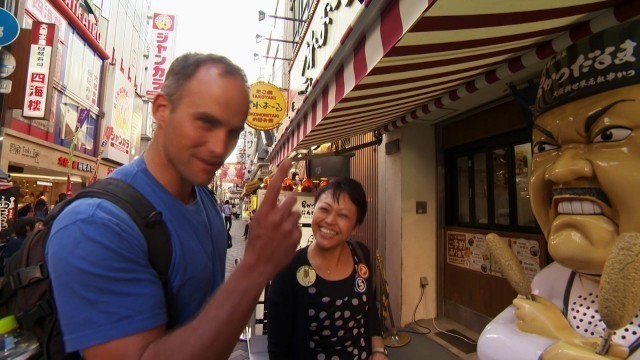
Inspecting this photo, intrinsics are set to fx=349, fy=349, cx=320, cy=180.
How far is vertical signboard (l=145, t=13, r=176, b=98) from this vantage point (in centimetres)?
2100

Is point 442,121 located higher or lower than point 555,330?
higher

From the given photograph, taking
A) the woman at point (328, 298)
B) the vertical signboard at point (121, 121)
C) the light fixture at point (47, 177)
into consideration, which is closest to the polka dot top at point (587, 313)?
the woman at point (328, 298)

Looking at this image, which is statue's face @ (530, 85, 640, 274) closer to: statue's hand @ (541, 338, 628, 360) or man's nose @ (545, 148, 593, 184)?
man's nose @ (545, 148, 593, 184)

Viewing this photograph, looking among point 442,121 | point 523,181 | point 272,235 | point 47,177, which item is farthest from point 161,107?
point 47,177

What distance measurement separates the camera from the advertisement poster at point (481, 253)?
361 cm

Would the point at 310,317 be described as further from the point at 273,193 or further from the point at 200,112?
the point at 200,112

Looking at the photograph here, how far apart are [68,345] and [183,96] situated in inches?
27.9

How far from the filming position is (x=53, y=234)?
0.88 m

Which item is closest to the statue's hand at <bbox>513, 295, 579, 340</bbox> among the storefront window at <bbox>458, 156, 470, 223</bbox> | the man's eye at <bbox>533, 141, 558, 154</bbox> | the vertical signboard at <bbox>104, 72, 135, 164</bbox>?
the man's eye at <bbox>533, 141, 558, 154</bbox>

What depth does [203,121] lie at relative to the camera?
1.04 m

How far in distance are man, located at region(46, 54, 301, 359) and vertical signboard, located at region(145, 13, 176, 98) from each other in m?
22.5

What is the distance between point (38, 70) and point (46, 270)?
435 inches

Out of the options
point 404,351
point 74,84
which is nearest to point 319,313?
point 404,351

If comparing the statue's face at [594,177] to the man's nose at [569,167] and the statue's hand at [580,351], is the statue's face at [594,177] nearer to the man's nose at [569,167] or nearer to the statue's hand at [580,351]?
the man's nose at [569,167]
